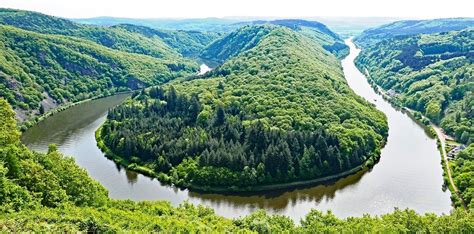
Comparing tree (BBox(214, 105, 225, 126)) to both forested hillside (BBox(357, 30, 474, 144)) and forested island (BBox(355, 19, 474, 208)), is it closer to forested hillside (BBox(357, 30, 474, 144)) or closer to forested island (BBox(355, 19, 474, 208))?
forested island (BBox(355, 19, 474, 208))

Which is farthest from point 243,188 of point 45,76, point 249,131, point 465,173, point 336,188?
point 45,76

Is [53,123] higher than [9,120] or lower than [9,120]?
lower

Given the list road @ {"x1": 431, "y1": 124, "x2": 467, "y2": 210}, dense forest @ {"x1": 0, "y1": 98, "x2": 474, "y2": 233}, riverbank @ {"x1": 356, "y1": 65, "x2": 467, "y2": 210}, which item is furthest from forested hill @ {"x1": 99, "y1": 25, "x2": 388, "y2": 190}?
dense forest @ {"x1": 0, "y1": 98, "x2": 474, "y2": 233}

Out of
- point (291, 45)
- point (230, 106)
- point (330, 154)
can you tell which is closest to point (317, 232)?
point (330, 154)

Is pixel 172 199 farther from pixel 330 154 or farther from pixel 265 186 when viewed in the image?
pixel 330 154

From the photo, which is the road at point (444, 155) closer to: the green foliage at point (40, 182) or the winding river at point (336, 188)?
the winding river at point (336, 188)
